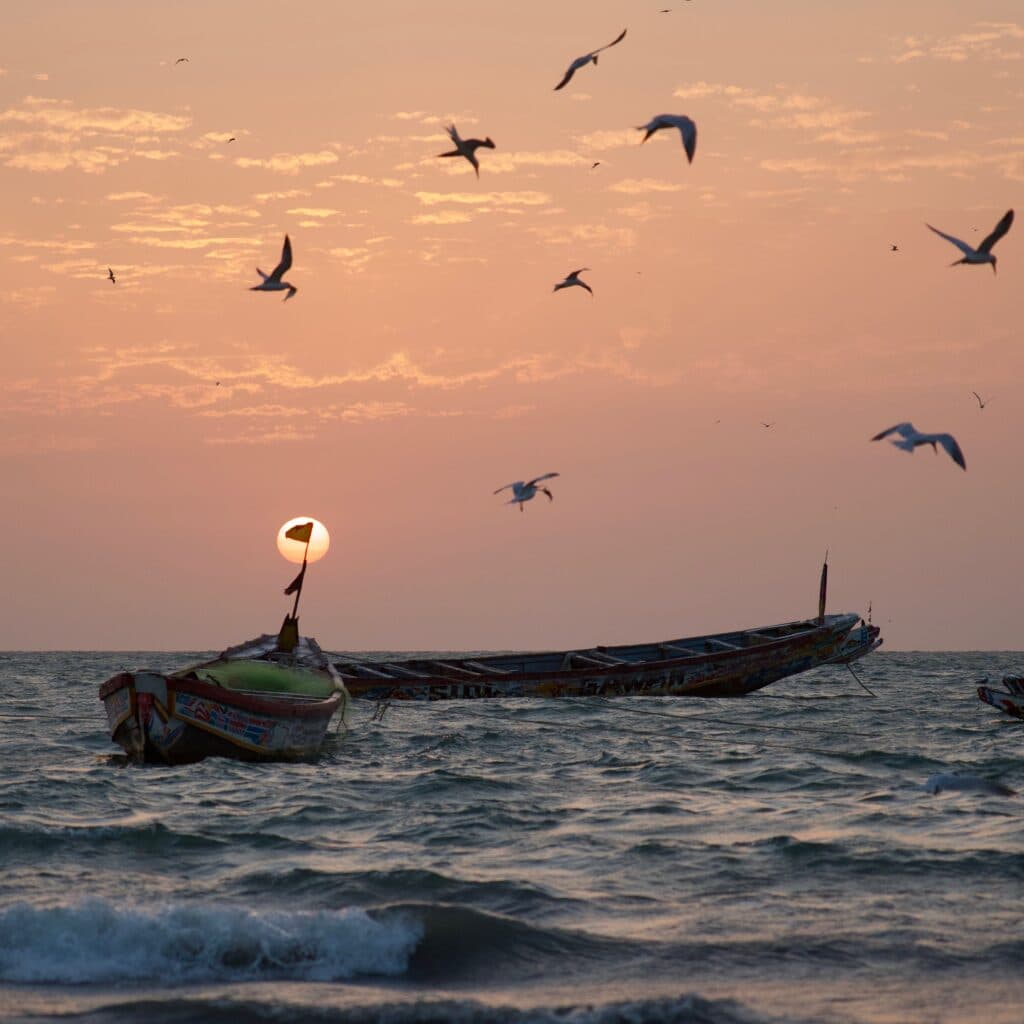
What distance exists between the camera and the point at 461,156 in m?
17.0

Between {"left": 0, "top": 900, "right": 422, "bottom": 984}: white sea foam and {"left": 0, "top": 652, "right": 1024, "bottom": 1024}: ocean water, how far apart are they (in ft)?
0.10

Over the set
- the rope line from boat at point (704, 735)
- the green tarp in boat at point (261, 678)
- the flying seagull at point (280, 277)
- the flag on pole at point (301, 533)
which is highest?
the flying seagull at point (280, 277)

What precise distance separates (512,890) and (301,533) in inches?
644

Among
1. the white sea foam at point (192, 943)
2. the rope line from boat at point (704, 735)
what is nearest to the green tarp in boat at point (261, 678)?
the rope line from boat at point (704, 735)

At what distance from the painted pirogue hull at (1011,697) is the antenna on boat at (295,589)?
19248 millimetres

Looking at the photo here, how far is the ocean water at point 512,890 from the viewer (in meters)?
12.4

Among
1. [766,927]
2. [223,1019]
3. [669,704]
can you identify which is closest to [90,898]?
[223,1019]

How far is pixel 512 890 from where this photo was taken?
16.1 m

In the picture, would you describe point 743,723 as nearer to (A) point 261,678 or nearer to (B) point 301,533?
(B) point 301,533

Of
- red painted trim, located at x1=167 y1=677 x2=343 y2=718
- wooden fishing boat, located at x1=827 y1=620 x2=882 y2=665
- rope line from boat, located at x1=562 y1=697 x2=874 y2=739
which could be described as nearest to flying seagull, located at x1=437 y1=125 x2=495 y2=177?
A: red painted trim, located at x1=167 y1=677 x2=343 y2=718

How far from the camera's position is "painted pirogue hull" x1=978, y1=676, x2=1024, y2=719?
126 ft

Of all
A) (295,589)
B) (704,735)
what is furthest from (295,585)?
(704,735)

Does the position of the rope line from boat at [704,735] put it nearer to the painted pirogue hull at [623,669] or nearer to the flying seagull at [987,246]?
the painted pirogue hull at [623,669]

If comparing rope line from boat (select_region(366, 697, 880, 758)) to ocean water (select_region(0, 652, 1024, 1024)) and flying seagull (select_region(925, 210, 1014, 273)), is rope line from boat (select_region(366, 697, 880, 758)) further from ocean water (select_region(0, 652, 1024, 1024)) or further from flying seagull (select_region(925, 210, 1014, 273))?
flying seagull (select_region(925, 210, 1014, 273))
